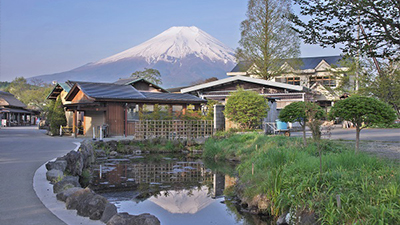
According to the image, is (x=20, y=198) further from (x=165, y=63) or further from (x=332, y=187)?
(x=165, y=63)

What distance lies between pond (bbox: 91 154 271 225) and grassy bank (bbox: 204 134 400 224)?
0.74 meters

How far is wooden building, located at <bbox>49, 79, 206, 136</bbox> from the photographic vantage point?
74.0 feet

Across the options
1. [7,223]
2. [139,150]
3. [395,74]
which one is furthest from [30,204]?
[395,74]

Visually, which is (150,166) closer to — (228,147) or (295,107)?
(228,147)

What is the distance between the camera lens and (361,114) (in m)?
9.16

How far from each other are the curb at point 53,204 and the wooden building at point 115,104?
14.4 m

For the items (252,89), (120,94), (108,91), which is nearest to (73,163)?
(120,94)

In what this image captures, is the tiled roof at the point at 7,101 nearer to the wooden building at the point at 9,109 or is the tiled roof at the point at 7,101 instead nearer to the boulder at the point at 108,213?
the wooden building at the point at 9,109

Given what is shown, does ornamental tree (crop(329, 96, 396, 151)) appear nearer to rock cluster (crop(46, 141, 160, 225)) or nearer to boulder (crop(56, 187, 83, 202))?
rock cluster (crop(46, 141, 160, 225))

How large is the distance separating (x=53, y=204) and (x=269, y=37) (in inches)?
1241

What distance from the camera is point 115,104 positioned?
Answer: 23.0m

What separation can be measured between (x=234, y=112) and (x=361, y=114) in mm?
10579

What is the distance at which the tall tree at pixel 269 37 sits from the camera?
114 ft

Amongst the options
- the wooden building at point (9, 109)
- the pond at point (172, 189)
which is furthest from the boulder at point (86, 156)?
the wooden building at point (9, 109)
